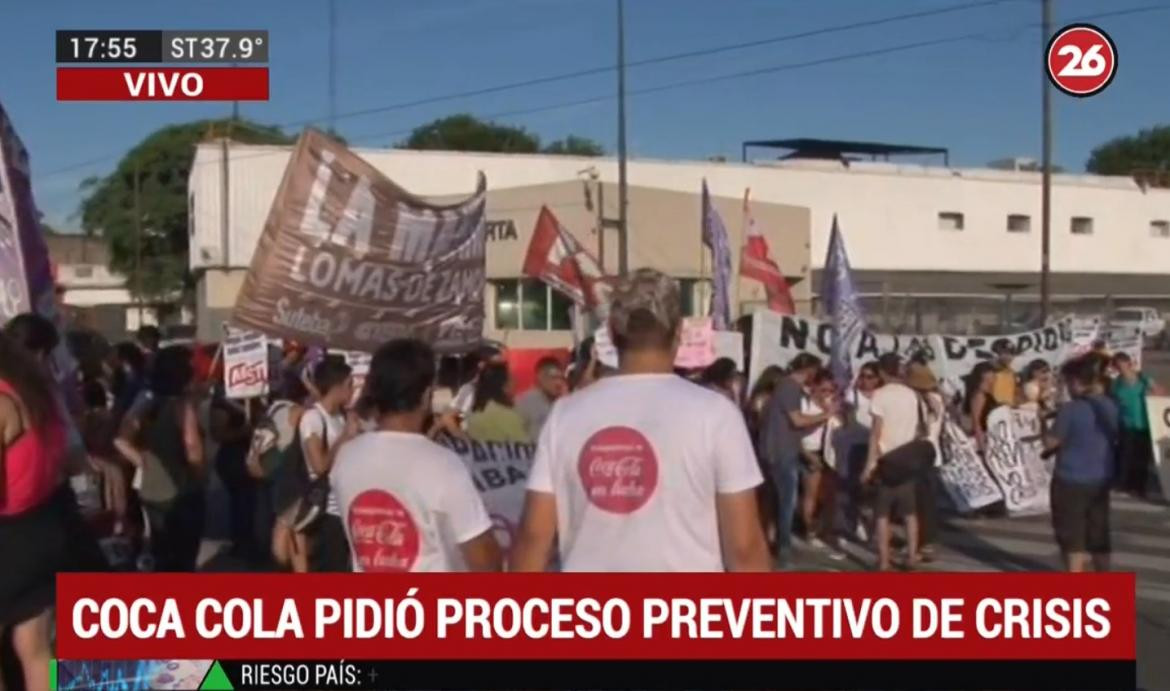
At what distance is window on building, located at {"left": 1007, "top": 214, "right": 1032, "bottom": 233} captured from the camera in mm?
59688

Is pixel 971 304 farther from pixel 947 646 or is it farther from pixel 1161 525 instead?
pixel 947 646

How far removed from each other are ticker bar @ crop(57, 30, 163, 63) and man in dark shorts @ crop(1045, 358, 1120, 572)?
21.4 ft

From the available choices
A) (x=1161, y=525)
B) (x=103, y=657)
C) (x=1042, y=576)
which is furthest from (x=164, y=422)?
(x=1161, y=525)

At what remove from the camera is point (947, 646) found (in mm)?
5848

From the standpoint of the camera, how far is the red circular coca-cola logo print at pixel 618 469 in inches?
185

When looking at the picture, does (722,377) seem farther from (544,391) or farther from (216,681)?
(216,681)

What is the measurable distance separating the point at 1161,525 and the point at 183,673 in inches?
495

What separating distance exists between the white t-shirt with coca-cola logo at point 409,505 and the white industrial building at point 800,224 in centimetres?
3178

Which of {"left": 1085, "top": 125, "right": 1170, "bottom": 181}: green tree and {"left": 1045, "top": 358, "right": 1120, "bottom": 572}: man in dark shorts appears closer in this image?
{"left": 1045, "top": 358, "right": 1120, "bottom": 572}: man in dark shorts

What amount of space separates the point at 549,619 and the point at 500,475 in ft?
10.2

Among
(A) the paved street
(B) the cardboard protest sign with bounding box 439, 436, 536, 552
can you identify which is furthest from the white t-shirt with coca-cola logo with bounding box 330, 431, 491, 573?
(A) the paved street

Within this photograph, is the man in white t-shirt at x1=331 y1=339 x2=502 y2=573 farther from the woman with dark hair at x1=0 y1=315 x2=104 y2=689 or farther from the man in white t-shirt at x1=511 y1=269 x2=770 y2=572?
the woman with dark hair at x1=0 y1=315 x2=104 y2=689

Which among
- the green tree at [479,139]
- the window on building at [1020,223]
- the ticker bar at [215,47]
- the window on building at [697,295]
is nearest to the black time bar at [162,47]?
the ticker bar at [215,47]

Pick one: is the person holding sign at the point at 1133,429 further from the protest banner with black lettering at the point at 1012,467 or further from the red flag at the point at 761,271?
the red flag at the point at 761,271
